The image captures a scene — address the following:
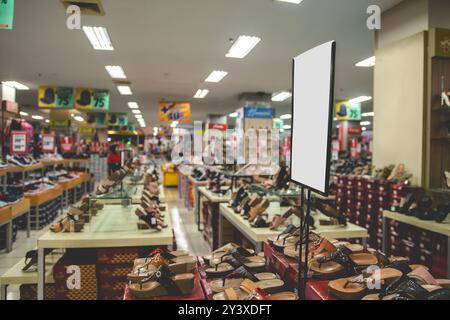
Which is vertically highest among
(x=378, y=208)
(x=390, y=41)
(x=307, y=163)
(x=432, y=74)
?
(x=390, y=41)

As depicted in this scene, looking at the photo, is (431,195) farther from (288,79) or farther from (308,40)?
(288,79)

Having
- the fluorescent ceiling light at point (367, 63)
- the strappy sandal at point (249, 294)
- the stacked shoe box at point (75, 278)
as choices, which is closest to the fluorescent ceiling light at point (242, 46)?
the fluorescent ceiling light at point (367, 63)

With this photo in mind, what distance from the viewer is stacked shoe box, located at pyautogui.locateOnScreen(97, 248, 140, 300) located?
3.12 metres

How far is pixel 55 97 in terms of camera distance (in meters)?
10.6

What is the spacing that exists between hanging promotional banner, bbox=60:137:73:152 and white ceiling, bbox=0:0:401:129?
2558mm

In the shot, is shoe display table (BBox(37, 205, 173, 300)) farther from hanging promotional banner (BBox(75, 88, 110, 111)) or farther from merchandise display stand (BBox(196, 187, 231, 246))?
hanging promotional banner (BBox(75, 88, 110, 111))

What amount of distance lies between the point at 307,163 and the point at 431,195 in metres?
3.55

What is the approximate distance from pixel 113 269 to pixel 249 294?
6.14 feet

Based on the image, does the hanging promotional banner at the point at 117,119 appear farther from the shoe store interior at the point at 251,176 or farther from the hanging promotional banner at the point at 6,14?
the hanging promotional banner at the point at 6,14

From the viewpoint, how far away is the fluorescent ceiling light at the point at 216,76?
8992 millimetres

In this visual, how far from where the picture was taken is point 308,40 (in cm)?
631

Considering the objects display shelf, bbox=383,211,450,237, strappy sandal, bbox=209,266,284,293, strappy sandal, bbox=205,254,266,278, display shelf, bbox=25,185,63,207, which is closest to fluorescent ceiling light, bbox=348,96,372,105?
display shelf, bbox=383,211,450,237

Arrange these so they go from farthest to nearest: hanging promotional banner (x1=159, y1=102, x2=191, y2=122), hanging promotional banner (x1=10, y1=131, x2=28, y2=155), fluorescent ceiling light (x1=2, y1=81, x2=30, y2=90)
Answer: hanging promotional banner (x1=159, y1=102, x2=191, y2=122)
fluorescent ceiling light (x1=2, y1=81, x2=30, y2=90)
hanging promotional banner (x1=10, y1=131, x2=28, y2=155)

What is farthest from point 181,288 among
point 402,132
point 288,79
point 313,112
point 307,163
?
point 288,79
